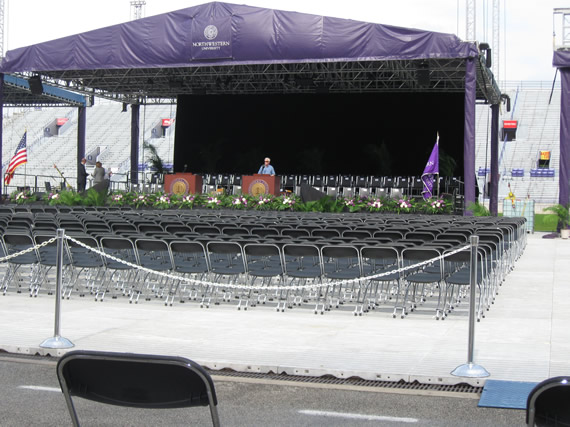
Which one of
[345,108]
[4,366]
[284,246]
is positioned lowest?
[4,366]

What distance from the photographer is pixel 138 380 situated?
2.61 metres

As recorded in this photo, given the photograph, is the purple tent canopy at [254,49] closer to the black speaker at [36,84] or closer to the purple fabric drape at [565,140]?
the black speaker at [36,84]

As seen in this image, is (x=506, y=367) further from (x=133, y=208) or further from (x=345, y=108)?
(x=345, y=108)

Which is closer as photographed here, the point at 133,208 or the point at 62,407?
the point at 62,407

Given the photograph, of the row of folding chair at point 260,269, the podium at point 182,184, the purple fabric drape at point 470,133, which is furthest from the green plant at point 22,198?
the row of folding chair at point 260,269

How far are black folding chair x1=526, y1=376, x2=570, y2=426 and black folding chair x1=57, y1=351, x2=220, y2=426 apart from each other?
107cm

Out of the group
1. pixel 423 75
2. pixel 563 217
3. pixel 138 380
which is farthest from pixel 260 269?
pixel 423 75

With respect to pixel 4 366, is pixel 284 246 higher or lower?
higher

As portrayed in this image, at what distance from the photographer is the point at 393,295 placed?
29.6ft

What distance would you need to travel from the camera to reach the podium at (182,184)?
23.6m

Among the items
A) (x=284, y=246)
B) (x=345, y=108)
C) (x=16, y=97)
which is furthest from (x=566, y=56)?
(x=16, y=97)

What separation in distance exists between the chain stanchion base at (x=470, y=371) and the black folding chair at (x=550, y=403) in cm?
262

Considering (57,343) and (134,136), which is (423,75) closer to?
(134,136)

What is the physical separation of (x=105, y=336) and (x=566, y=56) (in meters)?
17.8
